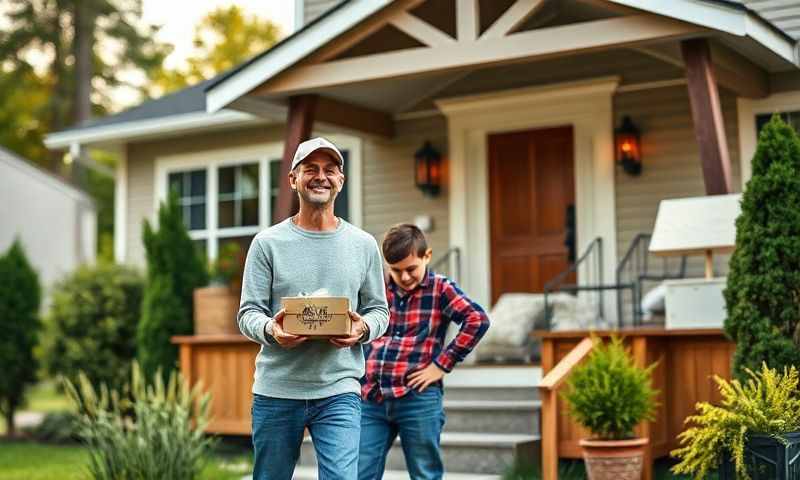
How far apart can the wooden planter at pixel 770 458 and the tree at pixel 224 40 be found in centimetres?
2774

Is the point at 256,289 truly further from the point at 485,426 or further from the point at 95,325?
the point at 95,325

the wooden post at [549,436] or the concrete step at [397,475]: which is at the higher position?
the wooden post at [549,436]

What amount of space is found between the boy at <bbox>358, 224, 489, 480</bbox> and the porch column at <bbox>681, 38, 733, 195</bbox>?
306 centimetres

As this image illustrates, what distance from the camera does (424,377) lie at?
16.9ft

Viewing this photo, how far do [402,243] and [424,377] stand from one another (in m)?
0.60

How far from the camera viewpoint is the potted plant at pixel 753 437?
568 cm

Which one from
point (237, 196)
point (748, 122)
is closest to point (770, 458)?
point (748, 122)

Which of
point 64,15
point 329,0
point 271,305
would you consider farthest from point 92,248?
point 271,305

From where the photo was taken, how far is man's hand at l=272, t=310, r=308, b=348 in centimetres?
393

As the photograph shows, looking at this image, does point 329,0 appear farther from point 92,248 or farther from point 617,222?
point 92,248

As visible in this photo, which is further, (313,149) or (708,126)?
(708,126)

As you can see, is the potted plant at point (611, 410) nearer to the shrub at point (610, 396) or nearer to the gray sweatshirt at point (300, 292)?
the shrub at point (610, 396)

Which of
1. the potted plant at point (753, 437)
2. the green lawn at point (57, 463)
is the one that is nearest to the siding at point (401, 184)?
the green lawn at point (57, 463)

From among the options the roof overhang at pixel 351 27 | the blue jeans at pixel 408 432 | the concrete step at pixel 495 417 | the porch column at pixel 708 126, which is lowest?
the concrete step at pixel 495 417
